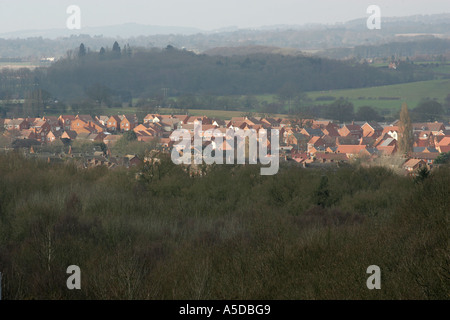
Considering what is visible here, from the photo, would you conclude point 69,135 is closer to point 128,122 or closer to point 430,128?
point 128,122

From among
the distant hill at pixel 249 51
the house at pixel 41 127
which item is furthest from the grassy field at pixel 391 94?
the distant hill at pixel 249 51

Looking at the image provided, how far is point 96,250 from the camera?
23.6ft

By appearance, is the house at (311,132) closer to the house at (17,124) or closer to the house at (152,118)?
the house at (152,118)

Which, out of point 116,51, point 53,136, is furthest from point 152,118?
point 116,51

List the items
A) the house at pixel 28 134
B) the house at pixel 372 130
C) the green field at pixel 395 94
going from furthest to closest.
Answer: the green field at pixel 395 94, the house at pixel 372 130, the house at pixel 28 134

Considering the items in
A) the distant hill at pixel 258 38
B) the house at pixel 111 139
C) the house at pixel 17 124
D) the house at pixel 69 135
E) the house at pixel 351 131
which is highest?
the distant hill at pixel 258 38

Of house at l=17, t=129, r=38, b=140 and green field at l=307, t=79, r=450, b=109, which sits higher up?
green field at l=307, t=79, r=450, b=109

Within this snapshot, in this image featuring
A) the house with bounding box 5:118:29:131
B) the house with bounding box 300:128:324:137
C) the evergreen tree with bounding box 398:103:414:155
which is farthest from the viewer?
the house with bounding box 5:118:29:131

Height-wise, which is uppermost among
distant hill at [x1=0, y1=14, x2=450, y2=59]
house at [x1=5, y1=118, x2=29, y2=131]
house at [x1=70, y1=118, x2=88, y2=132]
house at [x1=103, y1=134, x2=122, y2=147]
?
distant hill at [x1=0, y1=14, x2=450, y2=59]

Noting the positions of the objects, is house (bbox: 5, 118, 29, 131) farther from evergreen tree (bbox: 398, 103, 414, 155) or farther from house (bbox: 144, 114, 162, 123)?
evergreen tree (bbox: 398, 103, 414, 155)

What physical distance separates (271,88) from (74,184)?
70008mm

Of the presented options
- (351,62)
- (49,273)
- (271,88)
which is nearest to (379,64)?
(351,62)

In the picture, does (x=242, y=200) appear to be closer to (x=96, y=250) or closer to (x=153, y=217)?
(x=153, y=217)

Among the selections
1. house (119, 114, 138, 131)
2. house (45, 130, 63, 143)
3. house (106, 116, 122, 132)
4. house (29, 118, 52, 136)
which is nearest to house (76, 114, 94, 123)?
house (106, 116, 122, 132)
